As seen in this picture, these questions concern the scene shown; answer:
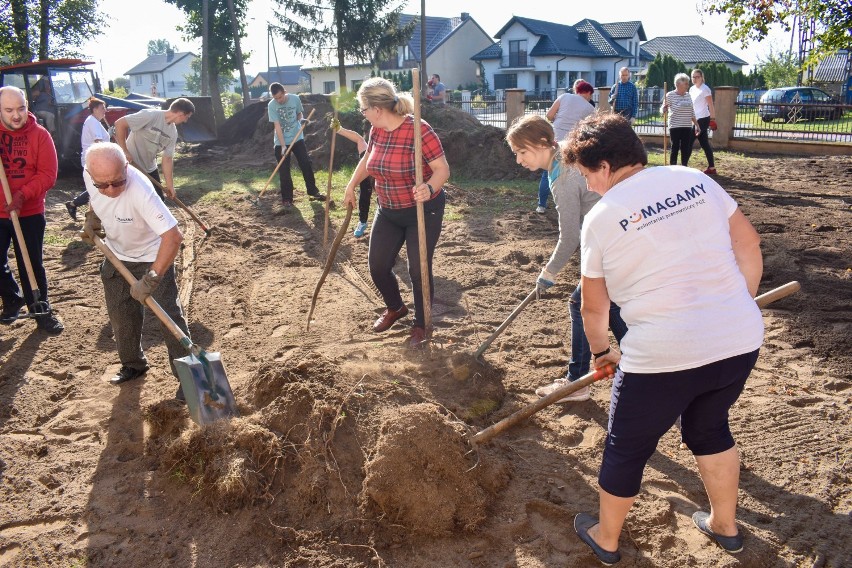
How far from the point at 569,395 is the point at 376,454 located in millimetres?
1410

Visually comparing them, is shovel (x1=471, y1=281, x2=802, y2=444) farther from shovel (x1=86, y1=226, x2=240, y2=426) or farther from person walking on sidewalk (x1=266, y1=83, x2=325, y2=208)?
person walking on sidewalk (x1=266, y1=83, x2=325, y2=208)

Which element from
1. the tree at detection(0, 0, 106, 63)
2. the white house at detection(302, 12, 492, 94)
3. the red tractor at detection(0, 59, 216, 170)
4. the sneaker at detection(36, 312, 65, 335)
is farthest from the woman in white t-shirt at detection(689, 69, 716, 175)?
the white house at detection(302, 12, 492, 94)

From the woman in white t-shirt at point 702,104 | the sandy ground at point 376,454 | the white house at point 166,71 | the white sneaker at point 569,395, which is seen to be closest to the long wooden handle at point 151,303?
the sandy ground at point 376,454

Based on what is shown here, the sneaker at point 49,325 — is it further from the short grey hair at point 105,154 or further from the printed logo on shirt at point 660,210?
the printed logo on shirt at point 660,210

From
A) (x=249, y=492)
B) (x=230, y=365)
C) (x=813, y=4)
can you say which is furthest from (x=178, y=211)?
(x=813, y=4)

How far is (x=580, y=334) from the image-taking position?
3.76 metres

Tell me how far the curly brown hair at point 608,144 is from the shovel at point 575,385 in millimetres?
786

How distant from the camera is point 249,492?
3.14 meters

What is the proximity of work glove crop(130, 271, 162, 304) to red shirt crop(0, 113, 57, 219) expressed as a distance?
6.94 feet

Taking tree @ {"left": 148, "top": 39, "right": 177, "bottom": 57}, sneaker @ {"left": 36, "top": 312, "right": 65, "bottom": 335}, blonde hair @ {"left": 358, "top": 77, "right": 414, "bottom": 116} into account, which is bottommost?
sneaker @ {"left": 36, "top": 312, "right": 65, "bottom": 335}

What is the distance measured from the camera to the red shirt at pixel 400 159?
4.39 metres

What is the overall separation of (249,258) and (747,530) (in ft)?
19.6

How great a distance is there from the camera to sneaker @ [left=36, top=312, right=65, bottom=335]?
5391 mm

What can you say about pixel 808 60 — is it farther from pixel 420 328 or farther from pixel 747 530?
pixel 747 530
